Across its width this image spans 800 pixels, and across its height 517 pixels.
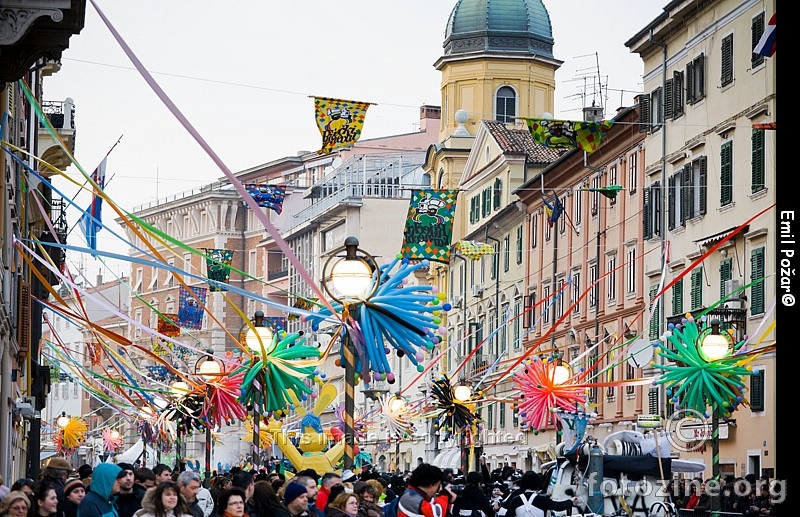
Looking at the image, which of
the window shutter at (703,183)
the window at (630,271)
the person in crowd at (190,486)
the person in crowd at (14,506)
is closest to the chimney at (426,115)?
the window at (630,271)

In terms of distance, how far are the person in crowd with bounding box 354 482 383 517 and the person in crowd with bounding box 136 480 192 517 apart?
2.05 m

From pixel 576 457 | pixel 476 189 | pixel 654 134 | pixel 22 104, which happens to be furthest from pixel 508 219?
pixel 576 457

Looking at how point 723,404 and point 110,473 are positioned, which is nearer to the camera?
point 110,473

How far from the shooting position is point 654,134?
147 feet

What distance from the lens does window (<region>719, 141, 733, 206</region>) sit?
37719 millimetres

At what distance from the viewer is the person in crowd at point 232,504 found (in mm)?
10711

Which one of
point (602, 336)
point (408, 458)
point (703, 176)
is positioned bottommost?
point (408, 458)

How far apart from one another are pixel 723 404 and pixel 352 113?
34.0ft

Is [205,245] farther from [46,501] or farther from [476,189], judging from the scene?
[46,501]

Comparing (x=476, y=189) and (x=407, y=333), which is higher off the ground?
(x=476, y=189)

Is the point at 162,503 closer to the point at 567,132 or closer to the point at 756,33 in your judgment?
the point at 567,132

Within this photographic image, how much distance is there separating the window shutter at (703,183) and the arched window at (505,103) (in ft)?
118

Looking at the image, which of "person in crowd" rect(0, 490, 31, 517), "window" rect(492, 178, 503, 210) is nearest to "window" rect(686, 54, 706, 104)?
"window" rect(492, 178, 503, 210)
